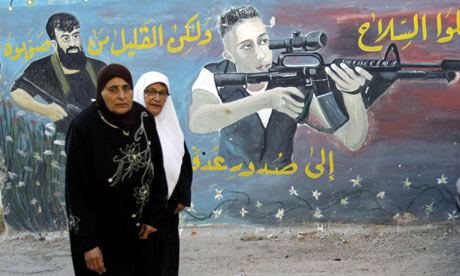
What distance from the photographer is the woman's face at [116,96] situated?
2.66 metres

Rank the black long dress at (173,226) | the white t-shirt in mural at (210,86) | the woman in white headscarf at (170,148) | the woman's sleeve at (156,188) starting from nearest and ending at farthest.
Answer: the woman's sleeve at (156,188) → the black long dress at (173,226) → the woman in white headscarf at (170,148) → the white t-shirt in mural at (210,86)

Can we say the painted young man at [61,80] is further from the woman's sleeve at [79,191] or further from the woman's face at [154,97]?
the woman's sleeve at [79,191]

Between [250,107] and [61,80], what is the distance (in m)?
1.71

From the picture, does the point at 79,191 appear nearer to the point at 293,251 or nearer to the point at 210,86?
the point at 293,251

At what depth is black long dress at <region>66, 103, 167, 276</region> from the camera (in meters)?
2.61

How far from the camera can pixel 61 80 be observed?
5273 millimetres

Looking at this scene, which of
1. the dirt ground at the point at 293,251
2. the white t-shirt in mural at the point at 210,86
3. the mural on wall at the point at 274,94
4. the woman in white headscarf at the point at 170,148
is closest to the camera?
the woman in white headscarf at the point at 170,148

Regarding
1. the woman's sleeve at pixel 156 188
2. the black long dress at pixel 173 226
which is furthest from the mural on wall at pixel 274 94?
the woman's sleeve at pixel 156 188

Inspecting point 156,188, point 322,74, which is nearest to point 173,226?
point 156,188

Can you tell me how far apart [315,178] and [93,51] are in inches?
88.5

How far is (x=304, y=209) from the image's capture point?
201 inches

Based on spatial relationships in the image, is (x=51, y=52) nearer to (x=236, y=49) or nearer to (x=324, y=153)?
(x=236, y=49)

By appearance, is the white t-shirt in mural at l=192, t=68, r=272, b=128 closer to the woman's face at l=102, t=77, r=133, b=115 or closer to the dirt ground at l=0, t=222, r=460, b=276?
the dirt ground at l=0, t=222, r=460, b=276

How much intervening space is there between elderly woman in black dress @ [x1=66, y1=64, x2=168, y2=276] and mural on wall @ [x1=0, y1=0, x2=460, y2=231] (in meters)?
2.33
